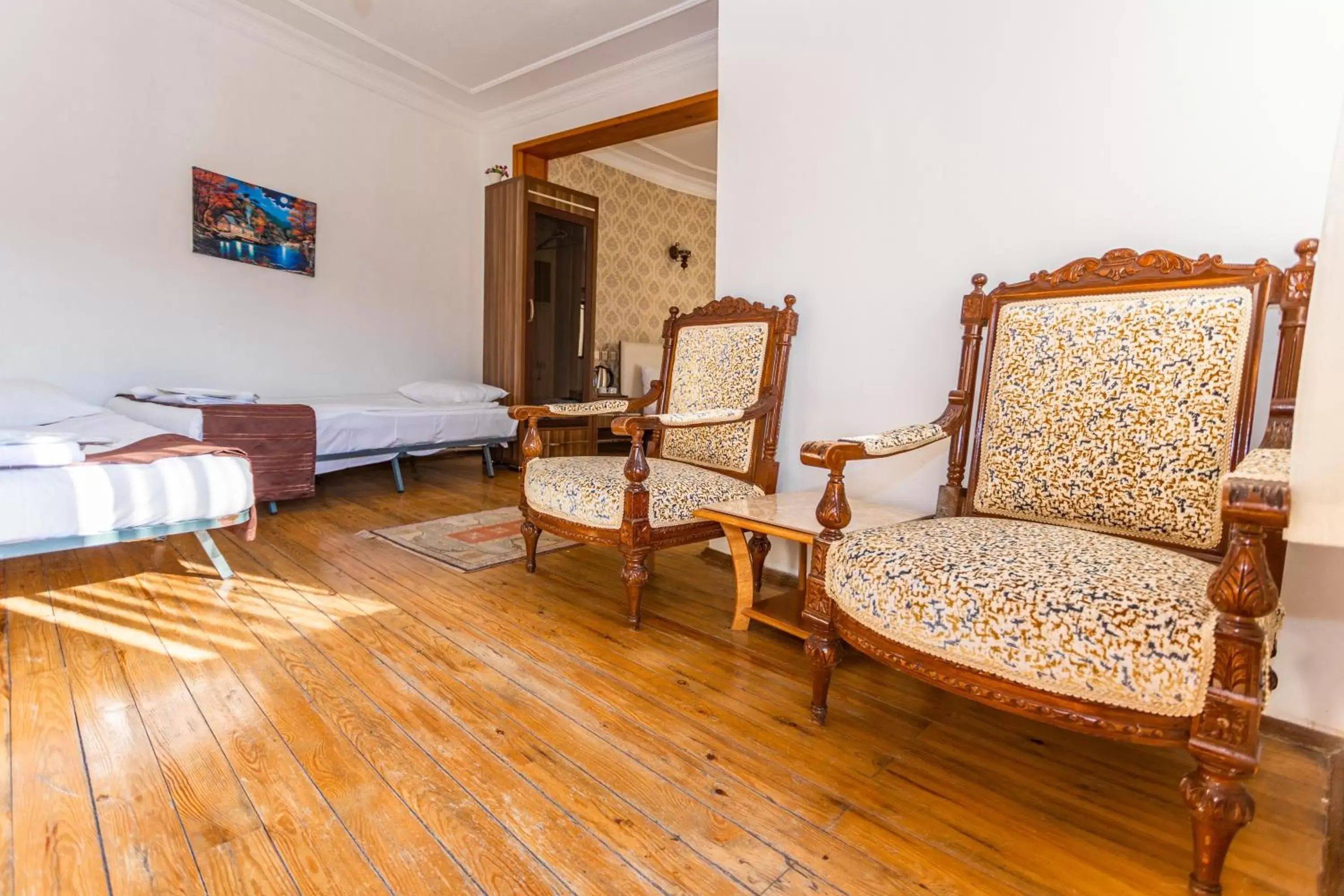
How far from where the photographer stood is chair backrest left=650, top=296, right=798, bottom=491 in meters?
2.22

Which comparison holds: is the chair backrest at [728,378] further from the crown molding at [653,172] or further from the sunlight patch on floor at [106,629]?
the crown molding at [653,172]

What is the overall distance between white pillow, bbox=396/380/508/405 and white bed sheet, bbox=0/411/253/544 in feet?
6.50

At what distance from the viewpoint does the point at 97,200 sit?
339 cm

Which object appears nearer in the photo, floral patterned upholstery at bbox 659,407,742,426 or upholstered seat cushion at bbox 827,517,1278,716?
upholstered seat cushion at bbox 827,517,1278,716

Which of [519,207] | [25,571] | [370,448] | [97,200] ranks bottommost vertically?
[25,571]

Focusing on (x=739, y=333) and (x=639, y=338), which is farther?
(x=639, y=338)

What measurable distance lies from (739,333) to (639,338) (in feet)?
12.8

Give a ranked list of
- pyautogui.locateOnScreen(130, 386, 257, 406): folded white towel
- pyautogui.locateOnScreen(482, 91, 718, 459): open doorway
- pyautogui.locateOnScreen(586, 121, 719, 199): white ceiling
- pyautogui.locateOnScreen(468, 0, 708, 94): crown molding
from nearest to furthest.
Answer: pyautogui.locateOnScreen(130, 386, 257, 406): folded white towel
pyautogui.locateOnScreen(468, 0, 708, 94): crown molding
pyautogui.locateOnScreen(482, 91, 718, 459): open doorway
pyautogui.locateOnScreen(586, 121, 719, 199): white ceiling

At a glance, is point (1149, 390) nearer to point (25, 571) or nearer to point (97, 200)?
point (25, 571)

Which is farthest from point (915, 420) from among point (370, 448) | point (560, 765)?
point (370, 448)

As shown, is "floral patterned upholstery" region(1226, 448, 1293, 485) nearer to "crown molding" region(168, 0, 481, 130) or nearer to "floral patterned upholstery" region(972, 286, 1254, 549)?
"floral patterned upholstery" region(972, 286, 1254, 549)

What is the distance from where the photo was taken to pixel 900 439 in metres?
1.52

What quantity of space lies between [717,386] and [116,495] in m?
1.90

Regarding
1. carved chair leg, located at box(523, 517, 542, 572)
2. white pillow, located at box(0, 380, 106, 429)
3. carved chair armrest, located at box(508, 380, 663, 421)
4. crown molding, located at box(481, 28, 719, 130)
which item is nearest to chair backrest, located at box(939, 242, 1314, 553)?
carved chair armrest, located at box(508, 380, 663, 421)
